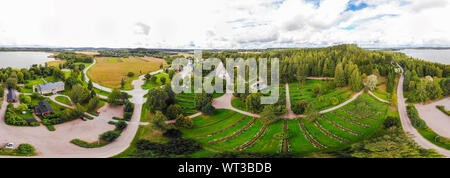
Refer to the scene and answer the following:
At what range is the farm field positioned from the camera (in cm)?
2664

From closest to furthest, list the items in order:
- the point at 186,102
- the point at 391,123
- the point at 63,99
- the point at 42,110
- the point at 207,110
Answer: the point at 391,123
the point at 42,110
the point at 207,110
the point at 63,99
the point at 186,102

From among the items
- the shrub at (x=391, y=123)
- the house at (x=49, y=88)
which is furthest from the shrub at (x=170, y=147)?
the house at (x=49, y=88)

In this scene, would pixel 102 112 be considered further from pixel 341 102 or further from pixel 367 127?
pixel 341 102

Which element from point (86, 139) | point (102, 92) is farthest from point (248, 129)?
point (102, 92)

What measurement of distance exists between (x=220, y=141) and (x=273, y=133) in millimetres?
9565

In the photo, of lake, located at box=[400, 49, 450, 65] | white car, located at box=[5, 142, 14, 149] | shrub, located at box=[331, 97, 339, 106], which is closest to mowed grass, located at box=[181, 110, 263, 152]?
shrub, located at box=[331, 97, 339, 106]

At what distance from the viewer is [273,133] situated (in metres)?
30.6

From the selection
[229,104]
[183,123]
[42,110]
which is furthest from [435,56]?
[42,110]

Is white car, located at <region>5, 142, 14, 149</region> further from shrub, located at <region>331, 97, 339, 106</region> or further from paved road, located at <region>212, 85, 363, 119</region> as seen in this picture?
shrub, located at <region>331, 97, 339, 106</region>

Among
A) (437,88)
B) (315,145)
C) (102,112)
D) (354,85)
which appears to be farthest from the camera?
(354,85)

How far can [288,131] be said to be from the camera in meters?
30.8

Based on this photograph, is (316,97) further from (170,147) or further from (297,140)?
(170,147)

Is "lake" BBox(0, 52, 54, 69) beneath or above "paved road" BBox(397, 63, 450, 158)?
above

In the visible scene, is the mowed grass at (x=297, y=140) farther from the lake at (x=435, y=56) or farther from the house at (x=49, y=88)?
the lake at (x=435, y=56)
